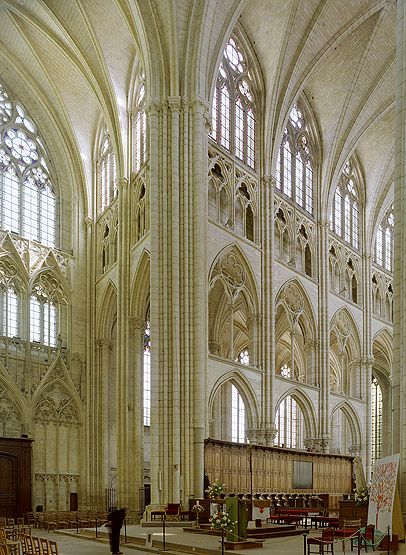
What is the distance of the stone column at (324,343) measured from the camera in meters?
35.8

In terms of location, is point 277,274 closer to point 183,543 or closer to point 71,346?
point 71,346

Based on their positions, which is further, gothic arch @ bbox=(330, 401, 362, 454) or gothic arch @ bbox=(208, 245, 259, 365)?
gothic arch @ bbox=(330, 401, 362, 454)

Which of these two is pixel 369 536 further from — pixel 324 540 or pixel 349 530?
pixel 324 540

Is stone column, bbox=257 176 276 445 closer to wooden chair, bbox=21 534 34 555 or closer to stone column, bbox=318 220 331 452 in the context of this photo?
stone column, bbox=318 220 331 452

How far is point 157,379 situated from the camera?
2666 cm

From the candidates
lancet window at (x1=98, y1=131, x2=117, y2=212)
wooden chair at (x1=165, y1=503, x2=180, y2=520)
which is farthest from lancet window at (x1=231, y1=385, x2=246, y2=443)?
wooden chair at (x1=165, y1=503, x2=180, y2=520)

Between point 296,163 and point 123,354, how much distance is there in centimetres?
1343

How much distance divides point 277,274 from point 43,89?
49.8 ft

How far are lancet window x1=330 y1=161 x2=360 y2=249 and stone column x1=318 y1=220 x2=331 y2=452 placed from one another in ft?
8.18

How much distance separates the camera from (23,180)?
3606 centimetres

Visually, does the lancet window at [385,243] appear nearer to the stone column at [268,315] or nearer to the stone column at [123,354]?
the stone column at [268,315]

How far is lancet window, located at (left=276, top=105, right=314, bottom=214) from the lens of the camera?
36.4 m

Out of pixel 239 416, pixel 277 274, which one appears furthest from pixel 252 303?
pixel 239 416

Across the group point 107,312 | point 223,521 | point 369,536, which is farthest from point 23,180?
point 369,536
